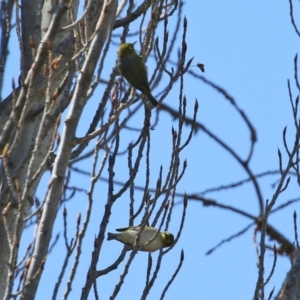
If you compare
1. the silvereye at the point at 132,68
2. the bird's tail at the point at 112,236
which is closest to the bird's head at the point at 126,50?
the silvereye at the point at 132,68

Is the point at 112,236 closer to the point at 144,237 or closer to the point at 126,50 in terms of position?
the point at 144,237

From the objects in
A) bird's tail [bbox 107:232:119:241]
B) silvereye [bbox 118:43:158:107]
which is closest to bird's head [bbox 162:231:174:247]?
bird's tail [bbox 107:232:119:241]

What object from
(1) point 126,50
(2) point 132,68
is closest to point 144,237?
(2) point 132,68

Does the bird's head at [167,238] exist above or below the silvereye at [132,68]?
Answer: below

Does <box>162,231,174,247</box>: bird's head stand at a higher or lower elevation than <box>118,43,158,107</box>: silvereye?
lower

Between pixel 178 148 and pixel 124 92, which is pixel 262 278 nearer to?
pixel 178 148

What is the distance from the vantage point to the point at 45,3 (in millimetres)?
4789

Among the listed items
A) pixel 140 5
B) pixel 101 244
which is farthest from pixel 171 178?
pixel 140 5

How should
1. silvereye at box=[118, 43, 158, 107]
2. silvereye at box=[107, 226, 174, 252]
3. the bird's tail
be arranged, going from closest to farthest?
silvereye at box=[107, 226, 174, 252], the bird's tail, silvereye at box=[118, 43, 158, 107]

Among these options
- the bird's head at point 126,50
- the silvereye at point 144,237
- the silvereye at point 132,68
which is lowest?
the silvereye at point 144,237

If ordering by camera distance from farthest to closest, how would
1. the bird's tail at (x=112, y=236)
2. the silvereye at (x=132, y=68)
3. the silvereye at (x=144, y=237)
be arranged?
the silvereye at (x=132, y=68)
the bird's tail at (x=112, y=236)
the silvereye at (x=144, y=237)

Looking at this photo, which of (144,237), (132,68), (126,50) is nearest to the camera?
(144,237)

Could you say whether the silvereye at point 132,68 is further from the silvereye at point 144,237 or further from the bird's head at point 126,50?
the silvereye at point 144,237

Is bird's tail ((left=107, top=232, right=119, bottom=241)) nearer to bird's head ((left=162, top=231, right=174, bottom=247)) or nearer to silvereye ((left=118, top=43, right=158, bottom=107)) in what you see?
bird's head ((left=162, top=231, right=174, bottom=247))
